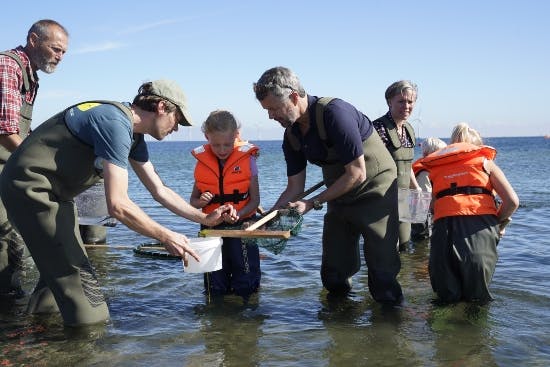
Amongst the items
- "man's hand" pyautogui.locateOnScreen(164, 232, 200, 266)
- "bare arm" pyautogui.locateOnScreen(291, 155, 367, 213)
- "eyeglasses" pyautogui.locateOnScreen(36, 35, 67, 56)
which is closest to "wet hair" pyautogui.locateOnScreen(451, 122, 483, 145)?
"bare arm" pyautogui.locateOnScreen(291, 155, 367, 213)

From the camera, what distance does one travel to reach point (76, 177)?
4559mm

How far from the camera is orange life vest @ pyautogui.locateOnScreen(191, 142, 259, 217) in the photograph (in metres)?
5.98

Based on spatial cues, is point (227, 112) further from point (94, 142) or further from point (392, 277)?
point (392, 277)

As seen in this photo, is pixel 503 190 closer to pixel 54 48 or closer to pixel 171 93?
pixel 171 93

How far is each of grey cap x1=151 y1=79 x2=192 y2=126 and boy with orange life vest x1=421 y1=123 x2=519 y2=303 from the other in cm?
234

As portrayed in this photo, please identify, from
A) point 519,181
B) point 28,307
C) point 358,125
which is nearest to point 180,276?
point 28,307

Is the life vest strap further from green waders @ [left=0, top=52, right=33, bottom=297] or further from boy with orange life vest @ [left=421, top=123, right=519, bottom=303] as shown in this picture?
green waders @ [left=0, top=52, right=33, bottom=297]

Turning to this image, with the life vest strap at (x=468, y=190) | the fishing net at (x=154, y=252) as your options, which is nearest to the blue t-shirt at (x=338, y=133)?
the life vest strap at (x=468, y=190)

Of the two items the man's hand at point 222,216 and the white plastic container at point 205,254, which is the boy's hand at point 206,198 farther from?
the white plastic container at point 205,254

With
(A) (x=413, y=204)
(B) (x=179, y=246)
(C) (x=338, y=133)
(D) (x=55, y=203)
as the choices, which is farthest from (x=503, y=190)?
Answer: (D) (x=55, y=203)

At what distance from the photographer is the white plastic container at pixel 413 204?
307 inches

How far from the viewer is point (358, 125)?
532cm

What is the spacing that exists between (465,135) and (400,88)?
2.05 m

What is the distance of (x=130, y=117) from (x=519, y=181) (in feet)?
77.0
